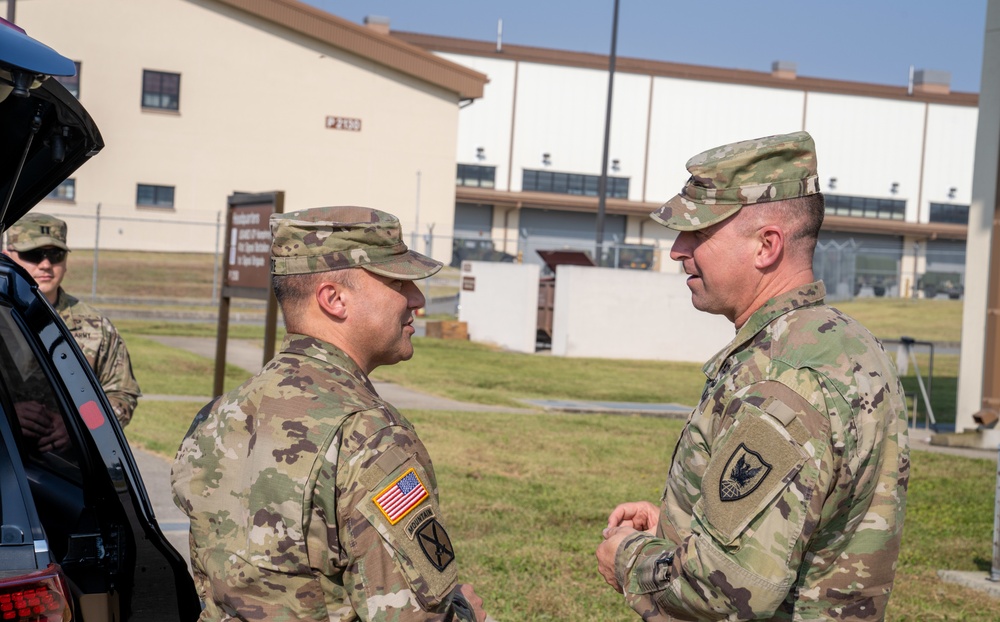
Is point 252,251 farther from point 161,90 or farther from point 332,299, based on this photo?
point 161,90

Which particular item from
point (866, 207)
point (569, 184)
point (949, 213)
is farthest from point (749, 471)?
A: point (949, 213)

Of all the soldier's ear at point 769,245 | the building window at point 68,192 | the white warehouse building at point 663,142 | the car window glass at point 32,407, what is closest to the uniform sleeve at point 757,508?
the soldier's ear at point 769,245

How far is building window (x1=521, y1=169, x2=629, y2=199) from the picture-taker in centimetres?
5384

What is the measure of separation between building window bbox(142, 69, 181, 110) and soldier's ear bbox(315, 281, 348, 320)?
132 ft

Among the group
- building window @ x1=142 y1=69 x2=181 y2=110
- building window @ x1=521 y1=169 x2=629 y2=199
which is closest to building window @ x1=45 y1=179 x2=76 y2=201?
building window @ x1=142 y1=69 x2=181 y2=110

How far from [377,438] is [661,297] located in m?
22.7

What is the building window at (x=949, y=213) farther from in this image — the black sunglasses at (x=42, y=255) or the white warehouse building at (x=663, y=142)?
the black sunglasses at (x=42, y=255)

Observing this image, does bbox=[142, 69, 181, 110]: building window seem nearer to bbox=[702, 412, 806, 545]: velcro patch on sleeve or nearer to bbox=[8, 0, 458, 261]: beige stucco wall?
bbox=[8, 0, 458, 261]: beige stucco wall

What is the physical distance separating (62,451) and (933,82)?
210 feet

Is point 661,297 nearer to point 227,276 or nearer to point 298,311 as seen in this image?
point 227,276

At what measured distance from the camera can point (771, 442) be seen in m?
2.25

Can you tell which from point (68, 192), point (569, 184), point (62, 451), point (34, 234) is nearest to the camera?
point (62, 451)

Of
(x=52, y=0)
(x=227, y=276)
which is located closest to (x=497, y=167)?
(x=52, y=0)

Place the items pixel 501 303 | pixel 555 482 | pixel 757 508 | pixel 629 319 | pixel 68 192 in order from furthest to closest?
pixel 68 192 → pixel 501 303 → pixel 629 319 → pixel 555 482 → pixel 757 508
